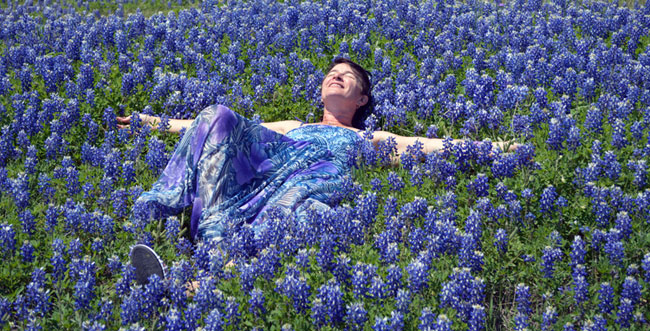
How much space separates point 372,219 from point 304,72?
371 centimetres

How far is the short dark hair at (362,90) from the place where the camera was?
7.59 metres

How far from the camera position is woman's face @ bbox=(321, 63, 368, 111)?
731 cm

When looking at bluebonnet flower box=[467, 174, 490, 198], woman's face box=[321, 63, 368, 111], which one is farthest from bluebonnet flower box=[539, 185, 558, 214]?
woman's face box=[321, 63, 368, 111]

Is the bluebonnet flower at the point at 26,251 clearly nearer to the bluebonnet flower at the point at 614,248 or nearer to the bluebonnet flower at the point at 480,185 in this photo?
the bluebonnet flower at the point at 480,185

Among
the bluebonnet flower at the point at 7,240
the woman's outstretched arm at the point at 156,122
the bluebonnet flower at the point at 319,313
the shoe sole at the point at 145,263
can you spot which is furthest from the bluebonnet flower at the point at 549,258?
the woman's outstretched arm at the point at 156,122

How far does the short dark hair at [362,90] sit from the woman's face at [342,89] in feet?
0.16

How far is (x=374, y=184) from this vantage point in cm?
601

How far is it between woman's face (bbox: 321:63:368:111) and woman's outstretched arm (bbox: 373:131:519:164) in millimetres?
652

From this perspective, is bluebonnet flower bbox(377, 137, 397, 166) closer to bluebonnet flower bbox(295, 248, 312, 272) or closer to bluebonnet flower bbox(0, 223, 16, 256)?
bluebonnet flower bbox(295, 248, 312, 272)

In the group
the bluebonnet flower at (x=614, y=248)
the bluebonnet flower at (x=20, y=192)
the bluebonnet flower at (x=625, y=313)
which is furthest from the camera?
the bluebonnet flower at (x=20, y=192)

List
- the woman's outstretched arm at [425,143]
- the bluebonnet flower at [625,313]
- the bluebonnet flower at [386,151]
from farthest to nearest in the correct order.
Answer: the bluebonnet flower at [386,151] < the woman's outstretched arm at [425,143] < the bluebonnet flower at [625,313]

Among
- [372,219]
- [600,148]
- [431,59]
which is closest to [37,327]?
[372,219]

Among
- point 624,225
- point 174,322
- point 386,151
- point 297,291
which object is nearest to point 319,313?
point 297,291

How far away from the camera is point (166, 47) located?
9.77 meters
